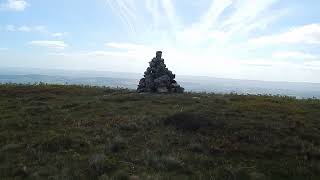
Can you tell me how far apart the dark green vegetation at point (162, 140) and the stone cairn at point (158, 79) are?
522 cm

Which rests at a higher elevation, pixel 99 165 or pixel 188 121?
pixel 188 121

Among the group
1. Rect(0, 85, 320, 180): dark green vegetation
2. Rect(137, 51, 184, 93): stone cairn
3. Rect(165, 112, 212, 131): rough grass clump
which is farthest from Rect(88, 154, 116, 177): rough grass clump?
Rect(137, 51, 184, 93): stone cairn

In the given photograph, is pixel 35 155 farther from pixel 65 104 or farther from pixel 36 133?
pixel 65 104

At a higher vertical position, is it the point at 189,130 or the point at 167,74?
the point at 167,74

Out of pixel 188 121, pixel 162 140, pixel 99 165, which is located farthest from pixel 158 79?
pixel 99 165

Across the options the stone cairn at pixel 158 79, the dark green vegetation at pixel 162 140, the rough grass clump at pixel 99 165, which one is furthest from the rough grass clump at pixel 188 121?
the stone cairn at pixel 158 79

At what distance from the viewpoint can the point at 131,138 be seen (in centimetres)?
2428

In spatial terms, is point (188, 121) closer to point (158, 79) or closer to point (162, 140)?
point (162, 140)

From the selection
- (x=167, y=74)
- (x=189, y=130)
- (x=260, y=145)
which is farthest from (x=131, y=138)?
(x=167, y=74)

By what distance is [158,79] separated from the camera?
136ft

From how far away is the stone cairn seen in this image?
1635 inches

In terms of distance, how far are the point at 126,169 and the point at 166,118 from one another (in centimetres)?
979

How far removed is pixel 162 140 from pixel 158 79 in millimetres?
17959

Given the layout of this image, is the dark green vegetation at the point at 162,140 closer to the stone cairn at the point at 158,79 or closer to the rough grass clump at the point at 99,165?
the rough grass clump at the point at 99,165
